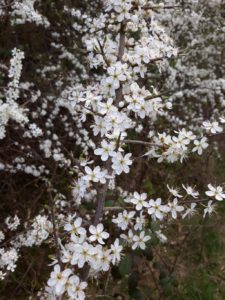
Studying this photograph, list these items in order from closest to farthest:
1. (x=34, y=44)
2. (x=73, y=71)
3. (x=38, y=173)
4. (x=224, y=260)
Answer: (x=38, y=173) → (x=224, y=260) → (x=73, y=71) → (x=34, y=44)

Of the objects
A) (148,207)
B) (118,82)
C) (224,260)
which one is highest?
(118,82)

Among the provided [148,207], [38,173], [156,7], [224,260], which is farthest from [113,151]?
[224,260]

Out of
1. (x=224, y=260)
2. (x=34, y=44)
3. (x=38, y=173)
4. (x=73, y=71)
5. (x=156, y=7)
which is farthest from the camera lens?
(x=34, y=44)

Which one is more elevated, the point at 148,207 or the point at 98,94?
the point at 98,94

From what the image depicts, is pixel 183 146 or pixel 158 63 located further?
pixel 158 63

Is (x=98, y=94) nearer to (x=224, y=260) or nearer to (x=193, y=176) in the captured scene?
(x=224, y=260)

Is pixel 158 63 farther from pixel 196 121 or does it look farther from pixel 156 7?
pixel 196 121

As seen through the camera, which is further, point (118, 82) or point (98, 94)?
point (98, 94)

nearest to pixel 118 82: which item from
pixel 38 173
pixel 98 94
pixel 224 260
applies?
pixel 98 94

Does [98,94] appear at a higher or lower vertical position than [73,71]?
higher
